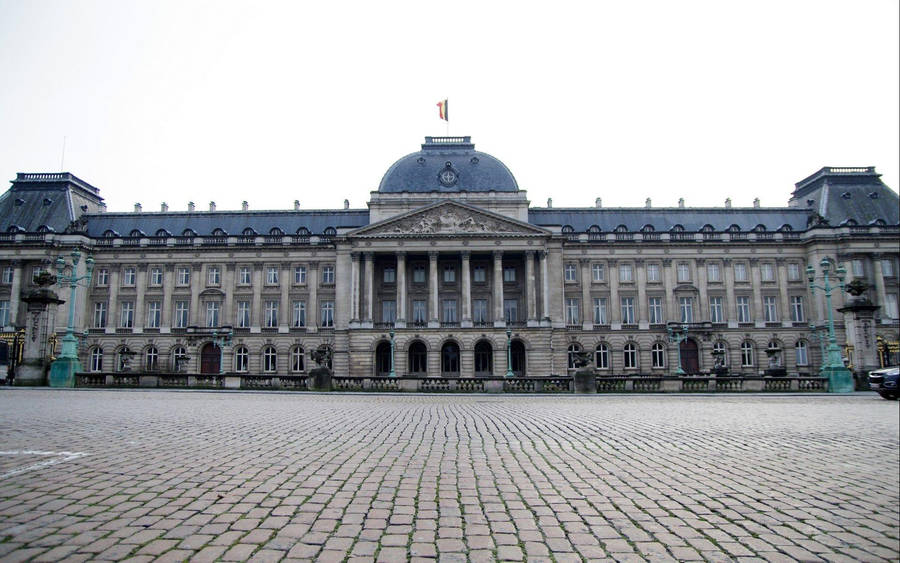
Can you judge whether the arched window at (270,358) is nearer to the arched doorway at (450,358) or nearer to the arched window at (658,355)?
the arched doorway at (450,358)

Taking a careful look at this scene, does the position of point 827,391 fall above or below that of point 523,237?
below

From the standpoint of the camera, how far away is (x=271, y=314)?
60.5m

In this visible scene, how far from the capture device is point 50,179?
6519 cm

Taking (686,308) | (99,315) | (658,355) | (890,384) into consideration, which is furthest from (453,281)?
(890,384)

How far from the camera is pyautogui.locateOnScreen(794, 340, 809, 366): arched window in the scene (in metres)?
58.3

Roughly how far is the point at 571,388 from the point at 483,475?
2528cm

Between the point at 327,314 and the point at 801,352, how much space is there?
46229 mm

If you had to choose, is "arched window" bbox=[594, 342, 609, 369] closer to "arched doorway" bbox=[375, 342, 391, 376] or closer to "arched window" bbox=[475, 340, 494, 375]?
"arched window" bbox=[475, 340, 494, 375]

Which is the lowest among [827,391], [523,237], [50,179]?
[827,391]

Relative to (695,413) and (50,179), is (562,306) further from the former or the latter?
(50,179)

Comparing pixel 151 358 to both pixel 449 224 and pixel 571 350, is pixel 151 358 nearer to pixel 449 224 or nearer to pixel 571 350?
pixel 449 224

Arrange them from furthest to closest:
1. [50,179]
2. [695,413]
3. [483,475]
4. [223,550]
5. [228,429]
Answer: [50,179]
[695,413]
[228,429]
[483,475]
[223,550]

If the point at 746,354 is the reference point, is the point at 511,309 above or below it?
above

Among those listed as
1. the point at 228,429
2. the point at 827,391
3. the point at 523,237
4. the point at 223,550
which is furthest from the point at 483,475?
the point at 523,237
